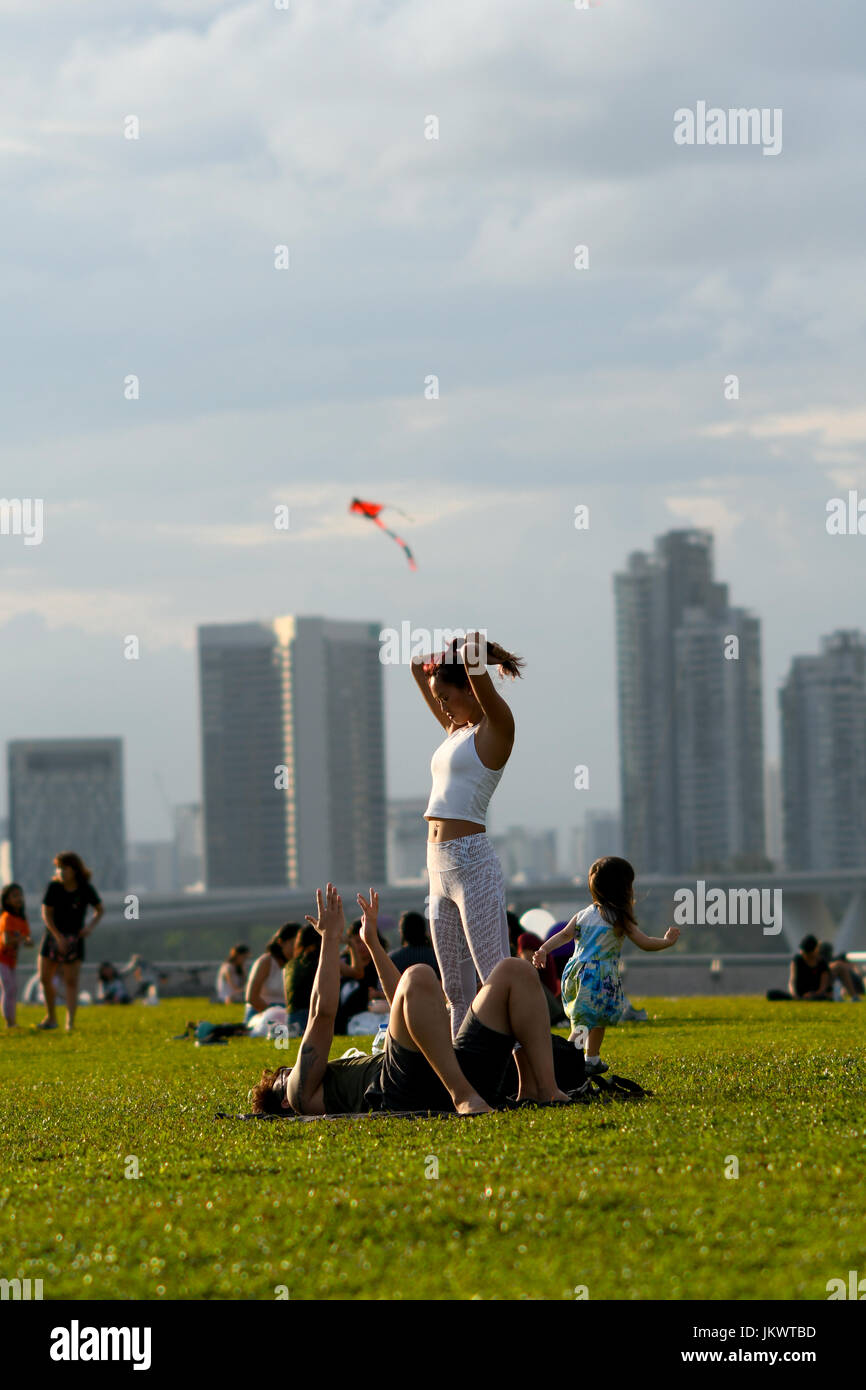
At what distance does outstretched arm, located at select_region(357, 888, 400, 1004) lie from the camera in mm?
7785

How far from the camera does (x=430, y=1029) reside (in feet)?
24.0

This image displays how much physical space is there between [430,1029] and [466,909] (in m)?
0.96

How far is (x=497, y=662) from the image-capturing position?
8.55m

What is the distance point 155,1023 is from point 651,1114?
13301mm

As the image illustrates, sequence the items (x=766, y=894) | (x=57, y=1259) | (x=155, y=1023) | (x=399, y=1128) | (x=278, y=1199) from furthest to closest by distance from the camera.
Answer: (x=766, y=894) < (x=155, y=1023) < (x=399, y=1128) < (x=278, y=1199) < (x=57, y=1259)

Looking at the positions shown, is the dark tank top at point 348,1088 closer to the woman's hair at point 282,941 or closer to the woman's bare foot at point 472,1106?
the woman's bare foot at point 472,1106

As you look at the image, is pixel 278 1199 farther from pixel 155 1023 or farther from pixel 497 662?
pixel 155 1023

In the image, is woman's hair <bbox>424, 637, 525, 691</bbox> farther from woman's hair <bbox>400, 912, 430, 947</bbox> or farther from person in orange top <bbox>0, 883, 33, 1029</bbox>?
person in orange top <bbox>0, 883, 33, 1029</bbox>

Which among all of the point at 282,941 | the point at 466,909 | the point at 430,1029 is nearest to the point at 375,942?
the point at 466,909

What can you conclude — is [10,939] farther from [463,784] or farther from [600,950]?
[463,784]

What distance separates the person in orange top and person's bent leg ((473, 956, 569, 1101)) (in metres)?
12.0

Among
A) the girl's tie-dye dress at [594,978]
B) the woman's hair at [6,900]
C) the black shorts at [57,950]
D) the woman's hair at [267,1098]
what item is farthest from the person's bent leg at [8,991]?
the woman's hair at [267,1098]

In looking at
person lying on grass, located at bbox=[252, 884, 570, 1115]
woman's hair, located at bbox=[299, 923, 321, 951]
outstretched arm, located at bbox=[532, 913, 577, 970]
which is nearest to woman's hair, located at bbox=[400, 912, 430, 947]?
woman's hair, located at bbox=[299, 923, 321, 951]
